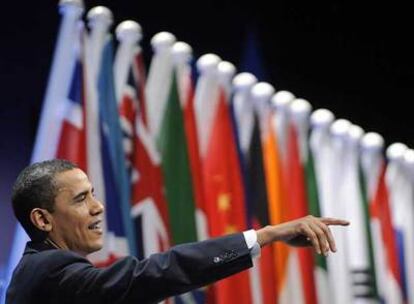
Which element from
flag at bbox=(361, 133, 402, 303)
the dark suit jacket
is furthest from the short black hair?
flag at bbox=(361, 133, 402, 303)

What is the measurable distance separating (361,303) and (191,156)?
1.09 m

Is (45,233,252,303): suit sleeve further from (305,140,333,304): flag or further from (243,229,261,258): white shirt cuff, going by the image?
(305,140,333,304): flag

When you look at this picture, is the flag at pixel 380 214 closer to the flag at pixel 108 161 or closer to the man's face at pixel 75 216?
the flag at pixel 108 161

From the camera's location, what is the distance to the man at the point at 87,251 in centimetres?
167

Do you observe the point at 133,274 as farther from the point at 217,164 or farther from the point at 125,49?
the point at 217,164

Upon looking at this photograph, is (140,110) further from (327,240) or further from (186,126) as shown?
(327,240)

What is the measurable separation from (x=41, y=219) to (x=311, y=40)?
12.4 ft

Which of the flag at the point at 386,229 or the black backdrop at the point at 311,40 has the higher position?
the black backdrop at the point at 311,40

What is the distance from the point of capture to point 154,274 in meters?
1.67

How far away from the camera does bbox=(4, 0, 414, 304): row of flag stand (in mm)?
3426

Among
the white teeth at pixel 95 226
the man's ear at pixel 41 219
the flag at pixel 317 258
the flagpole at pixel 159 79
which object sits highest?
the flagpole at pixel 159 79

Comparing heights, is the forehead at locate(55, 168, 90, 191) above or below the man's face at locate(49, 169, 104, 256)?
above

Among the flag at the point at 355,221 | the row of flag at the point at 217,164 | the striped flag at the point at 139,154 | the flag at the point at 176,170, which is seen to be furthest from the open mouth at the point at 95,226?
the flag at the point at 355,221

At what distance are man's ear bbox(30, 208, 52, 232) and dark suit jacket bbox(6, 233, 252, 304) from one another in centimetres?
9
